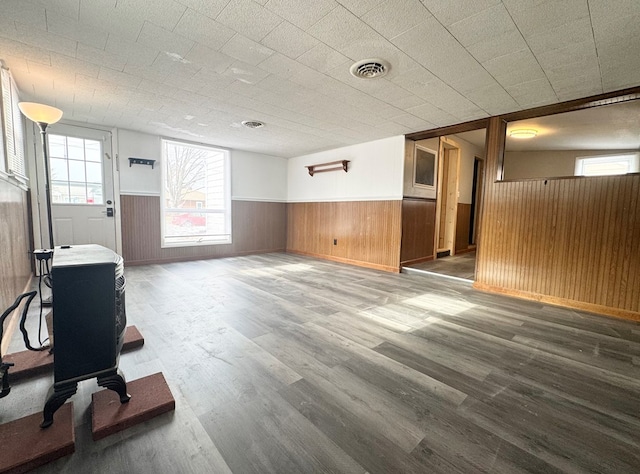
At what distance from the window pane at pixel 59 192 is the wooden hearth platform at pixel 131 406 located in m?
4.32

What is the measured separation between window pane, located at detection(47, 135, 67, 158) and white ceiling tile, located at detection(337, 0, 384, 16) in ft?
16.3

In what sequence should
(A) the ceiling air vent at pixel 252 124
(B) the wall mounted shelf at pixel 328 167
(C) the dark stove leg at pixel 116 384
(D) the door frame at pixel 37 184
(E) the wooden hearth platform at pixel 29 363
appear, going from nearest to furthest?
(C) the dark stove leg at pixel 116 384, (E) the wooden hearth platform at pixel 29 363, (D) the door frame at pixel 37 184, (A) the ceiling air vent at pixel 252 124, (B) the wall mounted shelf at pixel 328 167

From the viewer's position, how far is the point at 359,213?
18.3 feet

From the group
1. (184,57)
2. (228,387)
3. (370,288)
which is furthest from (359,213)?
(228,387)

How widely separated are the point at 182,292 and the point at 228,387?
2.18 metres

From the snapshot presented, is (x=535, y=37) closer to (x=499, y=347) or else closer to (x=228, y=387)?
(x=499, y=347)

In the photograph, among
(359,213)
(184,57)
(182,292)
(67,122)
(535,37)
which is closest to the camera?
(535,37)

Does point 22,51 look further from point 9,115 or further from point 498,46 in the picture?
point 498,46

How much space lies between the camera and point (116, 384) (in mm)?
1384

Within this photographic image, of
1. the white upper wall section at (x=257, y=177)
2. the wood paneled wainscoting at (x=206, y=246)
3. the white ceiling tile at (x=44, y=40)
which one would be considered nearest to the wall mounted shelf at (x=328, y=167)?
the white upper wall section at (x=257, y=177)

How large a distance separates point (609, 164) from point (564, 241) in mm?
4331

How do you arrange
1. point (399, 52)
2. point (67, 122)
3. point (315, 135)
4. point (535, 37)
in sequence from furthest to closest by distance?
1. point (315, 135)
2. point (67, 122)
3. point (399, 52)
4. point (535, 37)

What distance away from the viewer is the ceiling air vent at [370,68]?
2434 mm

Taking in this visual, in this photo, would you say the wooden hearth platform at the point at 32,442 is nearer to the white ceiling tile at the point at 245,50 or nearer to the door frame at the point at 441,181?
the white ceiling tile at the point at 245,50
